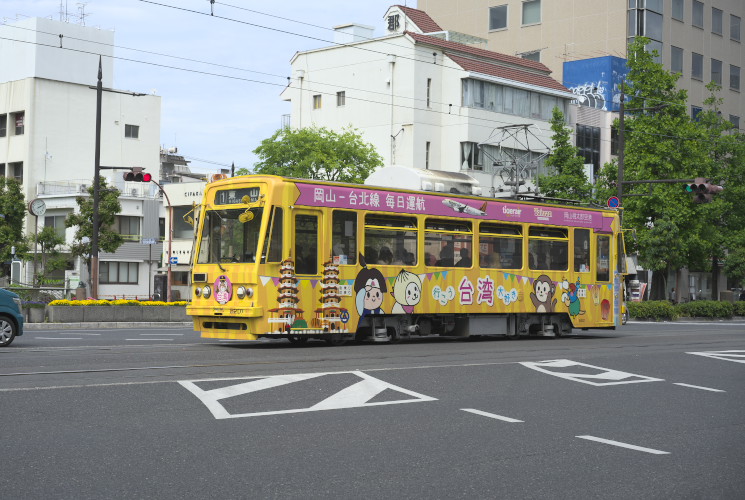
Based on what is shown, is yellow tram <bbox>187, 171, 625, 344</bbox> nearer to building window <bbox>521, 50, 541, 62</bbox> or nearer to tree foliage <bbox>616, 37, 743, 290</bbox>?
tree foliage <bbox>616, 37, 743, 290</bbox>

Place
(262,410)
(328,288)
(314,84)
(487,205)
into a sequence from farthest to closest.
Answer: (314,84)
(487,205)
(328,288)
(262,410)

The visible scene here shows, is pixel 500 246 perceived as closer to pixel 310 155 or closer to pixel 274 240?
pixel 274 240

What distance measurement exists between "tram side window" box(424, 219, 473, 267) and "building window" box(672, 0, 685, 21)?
5804 centimetres

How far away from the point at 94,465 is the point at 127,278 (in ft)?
207

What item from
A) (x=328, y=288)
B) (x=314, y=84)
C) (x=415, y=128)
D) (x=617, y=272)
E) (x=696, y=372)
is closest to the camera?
(x=696, y=372)

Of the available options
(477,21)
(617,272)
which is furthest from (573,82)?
(617,272)

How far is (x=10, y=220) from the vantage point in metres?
53.5

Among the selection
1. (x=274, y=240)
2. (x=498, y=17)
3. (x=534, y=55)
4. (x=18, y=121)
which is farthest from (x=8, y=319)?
(x=498, y=17)

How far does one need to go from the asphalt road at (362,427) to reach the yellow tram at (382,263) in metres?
2.17

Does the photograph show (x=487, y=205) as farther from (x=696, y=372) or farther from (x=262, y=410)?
(x=262, y=410)

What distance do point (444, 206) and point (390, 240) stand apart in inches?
67.6

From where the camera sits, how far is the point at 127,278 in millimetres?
67750

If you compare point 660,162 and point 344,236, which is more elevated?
point 660,162

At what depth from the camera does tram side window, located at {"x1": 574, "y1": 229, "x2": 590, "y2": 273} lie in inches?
899
